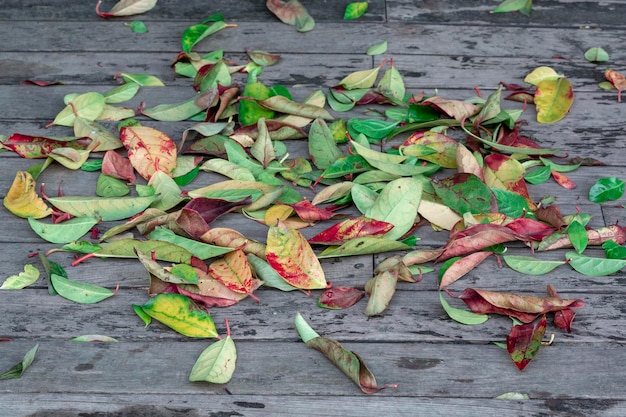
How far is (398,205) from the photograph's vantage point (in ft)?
4.96

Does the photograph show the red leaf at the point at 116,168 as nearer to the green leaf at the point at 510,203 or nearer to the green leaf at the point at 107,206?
the green leaf at the point at 107,206

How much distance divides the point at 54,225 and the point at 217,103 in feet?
1.61

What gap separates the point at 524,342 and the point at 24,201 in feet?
3.18

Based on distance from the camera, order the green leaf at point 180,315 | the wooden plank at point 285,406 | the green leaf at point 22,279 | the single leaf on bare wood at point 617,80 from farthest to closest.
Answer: the single leaf on bare wood at point 617,80 → the green leaf at point 22,279 → the green leaf at point 180,315 → the wooden plank at point 285,406

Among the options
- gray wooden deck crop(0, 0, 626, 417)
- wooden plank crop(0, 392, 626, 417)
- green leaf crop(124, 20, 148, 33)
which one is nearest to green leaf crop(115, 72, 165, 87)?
gray wooden deck crop(0, 0, 626, 417)

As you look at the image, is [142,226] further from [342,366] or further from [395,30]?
[395,30]

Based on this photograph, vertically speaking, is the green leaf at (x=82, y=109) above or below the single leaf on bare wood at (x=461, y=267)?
above

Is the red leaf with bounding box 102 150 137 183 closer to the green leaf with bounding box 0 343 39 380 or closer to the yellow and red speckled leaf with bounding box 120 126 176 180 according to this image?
the yellow and red speckled leaf with bounding box 120 126 176 180

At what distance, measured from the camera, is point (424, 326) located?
4.40ft

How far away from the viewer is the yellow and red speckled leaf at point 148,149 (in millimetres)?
1654

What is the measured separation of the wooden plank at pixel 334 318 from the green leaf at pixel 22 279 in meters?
0.01

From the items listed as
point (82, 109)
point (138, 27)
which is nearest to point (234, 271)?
point (82, 109)

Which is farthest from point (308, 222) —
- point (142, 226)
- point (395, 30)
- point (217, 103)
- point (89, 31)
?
point (89, 31)

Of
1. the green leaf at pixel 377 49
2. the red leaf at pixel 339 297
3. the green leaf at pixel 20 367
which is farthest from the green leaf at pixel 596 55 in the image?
the green leaf at pixel 20 367
